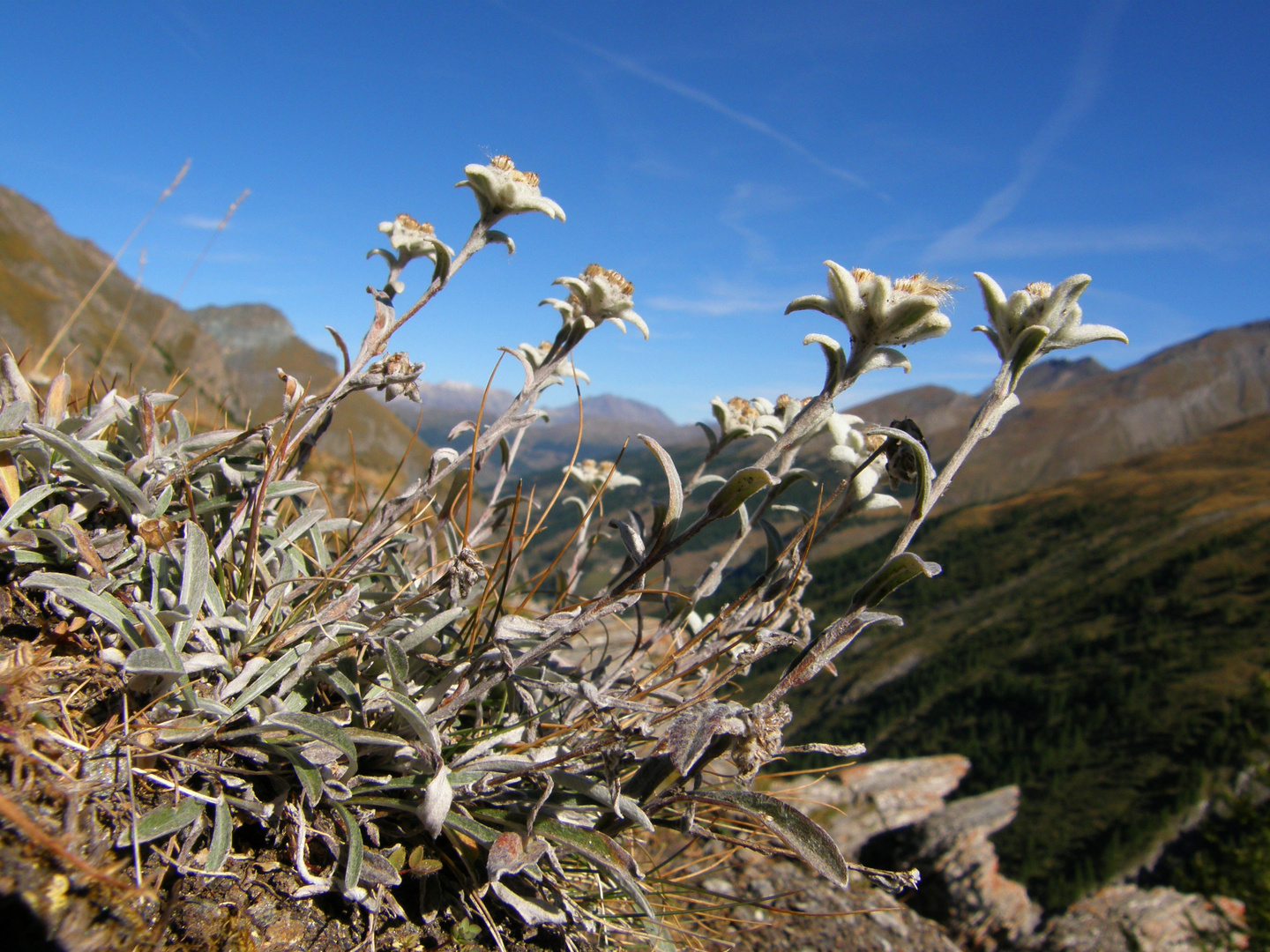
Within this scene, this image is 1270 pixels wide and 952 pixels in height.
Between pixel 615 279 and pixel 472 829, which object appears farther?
pixel 615 279

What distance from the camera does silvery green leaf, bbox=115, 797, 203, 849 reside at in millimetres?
1672

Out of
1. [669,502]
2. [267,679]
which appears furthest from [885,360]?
[267,679]

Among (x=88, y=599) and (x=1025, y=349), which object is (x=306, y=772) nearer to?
(x=88, y=599)

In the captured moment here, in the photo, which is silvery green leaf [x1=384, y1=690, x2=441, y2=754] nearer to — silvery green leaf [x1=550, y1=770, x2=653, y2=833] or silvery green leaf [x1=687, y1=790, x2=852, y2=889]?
silvery green leaf [x1=550, y1=770, x2=653, y2=833]

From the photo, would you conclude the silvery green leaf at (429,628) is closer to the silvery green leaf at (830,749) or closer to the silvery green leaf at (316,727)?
the silvery green leaf at (316,727)

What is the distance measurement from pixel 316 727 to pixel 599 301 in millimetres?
1828

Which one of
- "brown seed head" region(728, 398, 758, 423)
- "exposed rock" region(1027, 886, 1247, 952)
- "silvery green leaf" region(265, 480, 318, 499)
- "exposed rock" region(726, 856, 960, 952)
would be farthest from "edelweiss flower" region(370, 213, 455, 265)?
"exposed rock" region(1027, 886, 1247, 952)

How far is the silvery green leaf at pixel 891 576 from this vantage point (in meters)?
1.97

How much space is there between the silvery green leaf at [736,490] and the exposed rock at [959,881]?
26.9ft

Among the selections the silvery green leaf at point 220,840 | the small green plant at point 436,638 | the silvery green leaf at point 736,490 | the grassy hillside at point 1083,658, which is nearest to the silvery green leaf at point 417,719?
the small green plant at point 436,638

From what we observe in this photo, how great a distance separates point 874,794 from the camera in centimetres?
1127

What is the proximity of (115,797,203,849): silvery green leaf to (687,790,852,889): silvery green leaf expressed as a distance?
4.45ft

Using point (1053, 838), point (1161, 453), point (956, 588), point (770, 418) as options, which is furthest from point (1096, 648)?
point (770, 418)

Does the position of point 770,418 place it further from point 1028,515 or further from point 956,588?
point 1028,515
